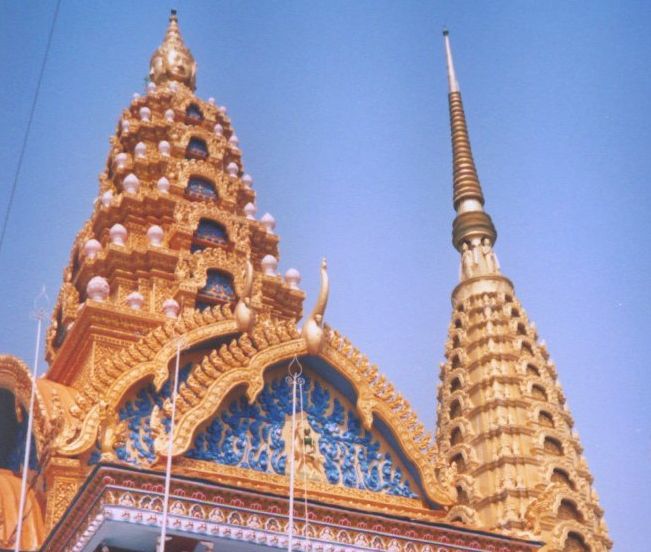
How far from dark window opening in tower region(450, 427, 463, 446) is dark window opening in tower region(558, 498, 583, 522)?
3842mm

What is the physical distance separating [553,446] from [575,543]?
10.3ft

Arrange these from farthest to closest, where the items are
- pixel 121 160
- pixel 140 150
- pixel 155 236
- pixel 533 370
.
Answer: pixel 533 370, pixel 121 160, pixel 140 150, pixel 155 236

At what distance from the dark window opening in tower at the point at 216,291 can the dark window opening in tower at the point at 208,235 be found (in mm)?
1640

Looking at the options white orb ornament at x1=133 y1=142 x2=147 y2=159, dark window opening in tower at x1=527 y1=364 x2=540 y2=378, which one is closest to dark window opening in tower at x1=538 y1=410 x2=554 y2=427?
dark window opening in tower at x1=527 y1=364 x2=540 y2=378

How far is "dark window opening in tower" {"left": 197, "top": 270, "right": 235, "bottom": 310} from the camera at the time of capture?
2341 centimetres

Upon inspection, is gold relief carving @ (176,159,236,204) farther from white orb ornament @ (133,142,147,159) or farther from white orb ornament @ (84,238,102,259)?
white orb ornament @ (84,238,102,259)

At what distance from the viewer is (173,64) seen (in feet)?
107

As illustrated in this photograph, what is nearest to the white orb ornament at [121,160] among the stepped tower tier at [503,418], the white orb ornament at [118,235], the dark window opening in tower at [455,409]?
the white orb ornament at [118,235]

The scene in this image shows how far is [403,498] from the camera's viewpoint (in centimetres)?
1870

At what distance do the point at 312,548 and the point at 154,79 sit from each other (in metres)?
20.5

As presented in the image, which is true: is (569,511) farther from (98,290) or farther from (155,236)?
(98,290)

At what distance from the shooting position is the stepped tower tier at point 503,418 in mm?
27750

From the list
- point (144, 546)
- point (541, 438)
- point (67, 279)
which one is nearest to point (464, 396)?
point (541, 438)

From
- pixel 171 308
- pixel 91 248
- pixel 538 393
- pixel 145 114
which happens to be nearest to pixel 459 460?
pixel 538 393
